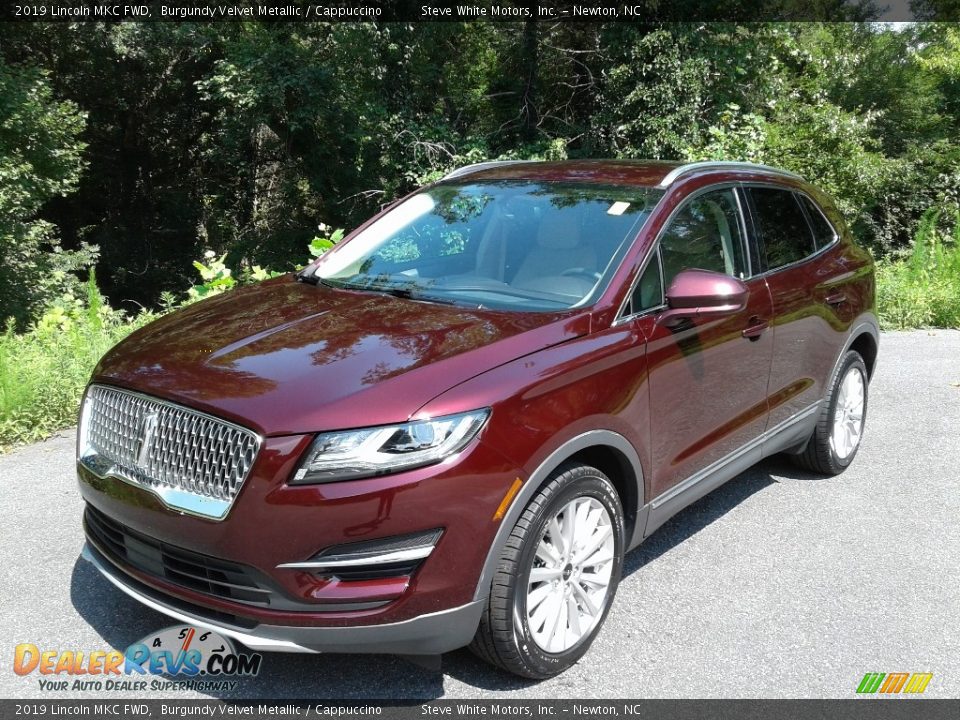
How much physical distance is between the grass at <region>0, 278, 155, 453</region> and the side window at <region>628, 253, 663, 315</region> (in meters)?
4.18

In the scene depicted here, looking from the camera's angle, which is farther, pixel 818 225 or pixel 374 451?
pixel 818 225

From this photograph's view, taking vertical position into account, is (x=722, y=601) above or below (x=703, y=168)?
below

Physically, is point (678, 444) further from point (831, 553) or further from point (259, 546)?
point (259, 546)

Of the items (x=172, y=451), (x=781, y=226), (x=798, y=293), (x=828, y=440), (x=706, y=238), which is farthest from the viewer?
(x=828, y=440)

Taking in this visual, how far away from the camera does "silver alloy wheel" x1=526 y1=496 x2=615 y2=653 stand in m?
3.10

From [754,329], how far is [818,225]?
133 centimetres

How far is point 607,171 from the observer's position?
4.34 metres

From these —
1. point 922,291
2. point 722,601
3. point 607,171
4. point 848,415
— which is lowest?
point 922,291

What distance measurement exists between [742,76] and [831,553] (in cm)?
1701

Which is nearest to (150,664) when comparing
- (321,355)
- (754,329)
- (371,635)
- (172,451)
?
(172,451)

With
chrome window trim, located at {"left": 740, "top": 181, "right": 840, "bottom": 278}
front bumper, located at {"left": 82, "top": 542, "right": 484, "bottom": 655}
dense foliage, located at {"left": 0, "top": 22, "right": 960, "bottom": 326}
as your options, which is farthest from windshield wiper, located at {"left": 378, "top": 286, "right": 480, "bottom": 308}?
dense foliage, located at {"left": 0, "top": 22, "right": 960, "bottom": 326}

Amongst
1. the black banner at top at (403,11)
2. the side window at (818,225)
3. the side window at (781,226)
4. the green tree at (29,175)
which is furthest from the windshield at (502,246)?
the green tree at (29,175)

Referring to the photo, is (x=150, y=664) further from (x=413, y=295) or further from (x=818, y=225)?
(x=818, y=225)

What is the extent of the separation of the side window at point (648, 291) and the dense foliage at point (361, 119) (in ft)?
38.0
